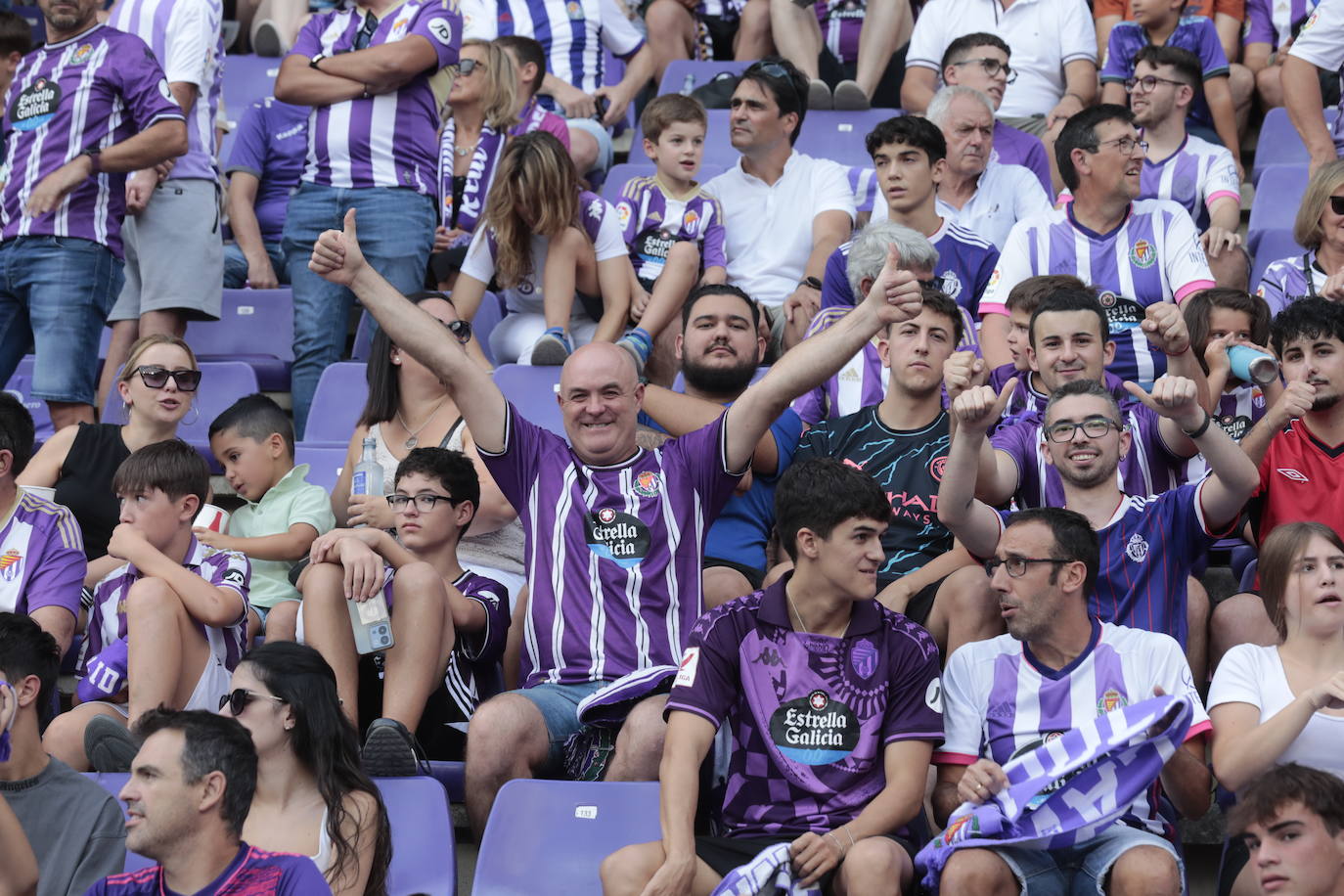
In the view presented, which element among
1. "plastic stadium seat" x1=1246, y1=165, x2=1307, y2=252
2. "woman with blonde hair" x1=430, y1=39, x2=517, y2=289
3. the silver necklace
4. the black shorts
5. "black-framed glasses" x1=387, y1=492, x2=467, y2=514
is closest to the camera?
the black shorts

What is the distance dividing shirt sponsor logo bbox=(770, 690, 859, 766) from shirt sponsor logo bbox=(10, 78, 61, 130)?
122 inches

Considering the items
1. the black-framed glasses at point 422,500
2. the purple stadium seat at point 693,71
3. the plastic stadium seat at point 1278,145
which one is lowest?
the black-framed glasses at point 422,500

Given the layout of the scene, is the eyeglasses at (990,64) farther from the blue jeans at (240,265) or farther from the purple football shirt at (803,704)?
the purple football shirt at (803,704)

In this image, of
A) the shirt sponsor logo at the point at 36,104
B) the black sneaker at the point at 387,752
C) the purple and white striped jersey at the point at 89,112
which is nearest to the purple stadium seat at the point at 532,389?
the purple and white striped jersey at the point at 89,112

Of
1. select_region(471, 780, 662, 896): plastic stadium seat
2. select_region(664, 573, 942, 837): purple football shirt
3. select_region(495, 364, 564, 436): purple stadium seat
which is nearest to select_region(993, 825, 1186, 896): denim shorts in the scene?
select_region(664, 573, 942, 837): purple football shirt

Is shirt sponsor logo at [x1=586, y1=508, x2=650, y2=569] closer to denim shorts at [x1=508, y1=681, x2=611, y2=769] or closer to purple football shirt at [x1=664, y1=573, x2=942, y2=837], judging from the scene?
denim shorts at [x1=508, y1=681, x2=611, y2=769]

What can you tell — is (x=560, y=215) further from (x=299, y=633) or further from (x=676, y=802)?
(x=676, y=802)

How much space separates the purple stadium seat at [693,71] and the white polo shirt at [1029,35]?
0.92 m

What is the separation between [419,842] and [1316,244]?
306 centimetres

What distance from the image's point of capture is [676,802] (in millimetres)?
3068

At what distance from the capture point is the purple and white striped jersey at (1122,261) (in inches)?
185

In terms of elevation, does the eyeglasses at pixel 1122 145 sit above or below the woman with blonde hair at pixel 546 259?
above

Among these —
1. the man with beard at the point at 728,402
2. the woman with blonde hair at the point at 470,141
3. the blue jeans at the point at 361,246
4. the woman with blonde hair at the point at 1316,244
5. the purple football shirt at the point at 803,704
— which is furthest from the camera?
the woman with blonde hair at the point at 470,141

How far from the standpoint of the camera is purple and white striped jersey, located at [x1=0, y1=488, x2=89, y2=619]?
3764 mm
